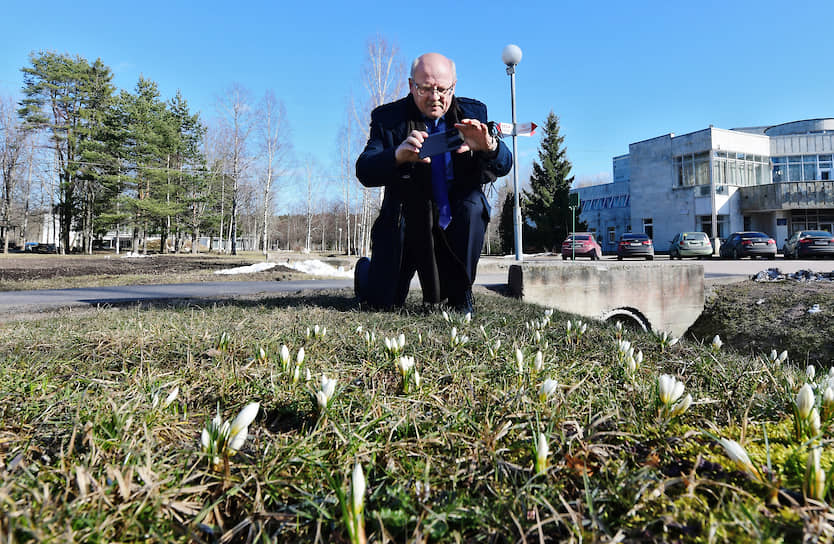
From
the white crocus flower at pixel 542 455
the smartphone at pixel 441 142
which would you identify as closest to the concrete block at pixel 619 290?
the smartphone at pixel 441 142

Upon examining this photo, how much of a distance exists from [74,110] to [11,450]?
Result: 4578cm

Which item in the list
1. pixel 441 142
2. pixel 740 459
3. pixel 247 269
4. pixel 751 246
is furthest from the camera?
pixel 751 246

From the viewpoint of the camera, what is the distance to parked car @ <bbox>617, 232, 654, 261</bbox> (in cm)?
2527

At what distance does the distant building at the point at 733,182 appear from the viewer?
3609 centimetres

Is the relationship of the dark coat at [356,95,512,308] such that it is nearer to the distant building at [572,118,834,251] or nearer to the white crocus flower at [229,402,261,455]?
the white crocus flower at [229,402,261,455]

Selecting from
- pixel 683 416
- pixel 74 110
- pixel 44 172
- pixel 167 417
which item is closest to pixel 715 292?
pixel 683 416

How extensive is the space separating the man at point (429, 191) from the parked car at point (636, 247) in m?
24.9

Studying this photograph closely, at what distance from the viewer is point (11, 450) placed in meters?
1.15

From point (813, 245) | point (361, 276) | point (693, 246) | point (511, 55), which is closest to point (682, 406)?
point (361, 276)

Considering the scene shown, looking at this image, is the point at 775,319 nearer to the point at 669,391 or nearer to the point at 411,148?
the point at 411,148

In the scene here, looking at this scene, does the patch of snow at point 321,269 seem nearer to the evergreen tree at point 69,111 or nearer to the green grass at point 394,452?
the green grass at point 394,452

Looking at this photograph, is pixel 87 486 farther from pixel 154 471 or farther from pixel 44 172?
pixel 44 172

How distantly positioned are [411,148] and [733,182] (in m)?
45.3

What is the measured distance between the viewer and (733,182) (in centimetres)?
3788
